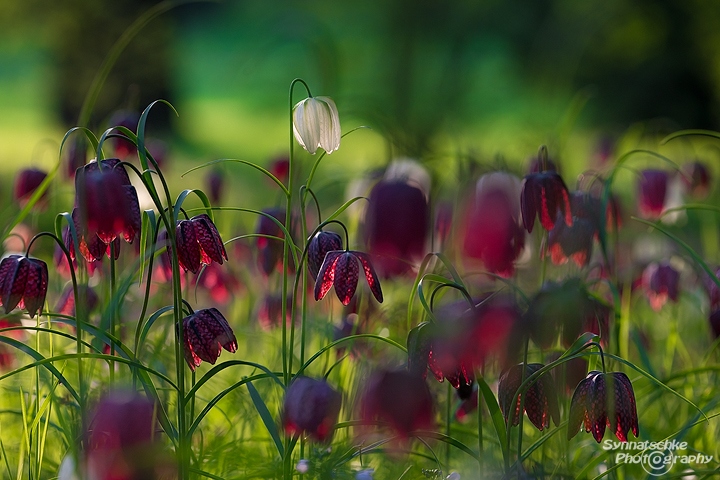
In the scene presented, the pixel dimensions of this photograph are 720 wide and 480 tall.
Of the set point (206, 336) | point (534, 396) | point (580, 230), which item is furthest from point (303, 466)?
point (580, 230)

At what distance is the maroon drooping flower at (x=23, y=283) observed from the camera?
48.8 inches

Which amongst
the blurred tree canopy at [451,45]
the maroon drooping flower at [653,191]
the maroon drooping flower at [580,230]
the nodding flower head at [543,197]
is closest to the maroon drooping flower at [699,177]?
the maroon drooping flower at [653,191]

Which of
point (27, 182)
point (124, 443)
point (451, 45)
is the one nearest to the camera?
point (124, 443)

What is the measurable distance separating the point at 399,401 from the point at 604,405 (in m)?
0.35

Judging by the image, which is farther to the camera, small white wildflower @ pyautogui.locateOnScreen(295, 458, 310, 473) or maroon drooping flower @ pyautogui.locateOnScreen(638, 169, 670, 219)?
maroon drooping flower @ pyautogui.locateOnScreen(638, 169, 670, 219)

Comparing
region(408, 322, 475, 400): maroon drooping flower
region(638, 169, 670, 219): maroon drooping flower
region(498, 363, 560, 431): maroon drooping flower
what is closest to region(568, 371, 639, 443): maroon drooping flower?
region(498, 363, 560, 431): maroon drooping flower

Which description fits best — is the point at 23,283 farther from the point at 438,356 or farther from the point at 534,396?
the point at 534,396

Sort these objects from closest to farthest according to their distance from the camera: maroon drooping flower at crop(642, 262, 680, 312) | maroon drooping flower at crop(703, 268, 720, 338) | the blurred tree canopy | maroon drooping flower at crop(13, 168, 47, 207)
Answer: maroon drooping flower at crop(703, 268, 720, 338) < maroon drooping flower at crop(13, 168, 47, 207) < maroon drooping flower at crop(642, 262, 680, 312) < the blurred tree canopy

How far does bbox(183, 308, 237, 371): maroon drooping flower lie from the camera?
1265 mm

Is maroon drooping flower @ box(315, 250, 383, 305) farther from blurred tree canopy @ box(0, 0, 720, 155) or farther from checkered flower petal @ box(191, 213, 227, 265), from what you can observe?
blurred tree canopy @ box(0, 0, 720, 155)

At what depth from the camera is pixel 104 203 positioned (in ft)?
3.68

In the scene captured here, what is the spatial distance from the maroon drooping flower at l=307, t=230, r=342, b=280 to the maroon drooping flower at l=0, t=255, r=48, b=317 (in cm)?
42

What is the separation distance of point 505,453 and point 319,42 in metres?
0.76

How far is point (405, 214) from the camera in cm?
108
